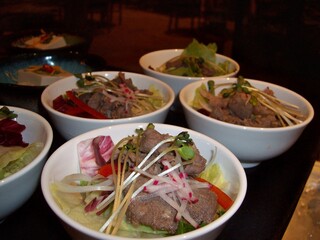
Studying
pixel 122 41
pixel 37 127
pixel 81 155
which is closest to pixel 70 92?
pixel 37 127

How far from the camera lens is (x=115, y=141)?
49.8 inches

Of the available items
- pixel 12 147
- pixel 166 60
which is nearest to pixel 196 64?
pixel 166 60

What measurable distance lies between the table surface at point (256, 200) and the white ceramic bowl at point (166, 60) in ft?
0.64

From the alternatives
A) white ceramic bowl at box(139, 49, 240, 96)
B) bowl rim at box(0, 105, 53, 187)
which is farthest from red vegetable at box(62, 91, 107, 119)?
white ceramic bowl at box(139, 49, 240, 96)

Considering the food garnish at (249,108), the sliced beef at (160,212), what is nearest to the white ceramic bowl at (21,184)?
the sliced beef at (160,212)

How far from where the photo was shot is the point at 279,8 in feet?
7.05

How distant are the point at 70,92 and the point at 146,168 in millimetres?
702

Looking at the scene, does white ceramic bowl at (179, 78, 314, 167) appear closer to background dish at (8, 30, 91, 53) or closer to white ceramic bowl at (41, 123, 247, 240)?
white ceramic bowl at (41, 123, 247, 240)

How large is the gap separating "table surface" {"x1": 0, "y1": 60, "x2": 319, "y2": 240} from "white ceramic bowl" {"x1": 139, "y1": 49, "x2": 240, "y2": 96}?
196 mm

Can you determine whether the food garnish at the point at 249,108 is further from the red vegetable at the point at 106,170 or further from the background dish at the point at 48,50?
the background dish at the point at 48,50

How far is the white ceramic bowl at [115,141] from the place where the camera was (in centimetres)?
85

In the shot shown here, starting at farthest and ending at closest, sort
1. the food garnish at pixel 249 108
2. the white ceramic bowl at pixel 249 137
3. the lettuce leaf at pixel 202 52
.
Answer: the lettuce leaf at pixel 202 52
the food garnish at pixel 249 108
the white ceramic bowl at pixel 249 137

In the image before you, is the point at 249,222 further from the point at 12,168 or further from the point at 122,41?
the point at 122,41

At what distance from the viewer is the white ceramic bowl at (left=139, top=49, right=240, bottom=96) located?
6.09 ft
